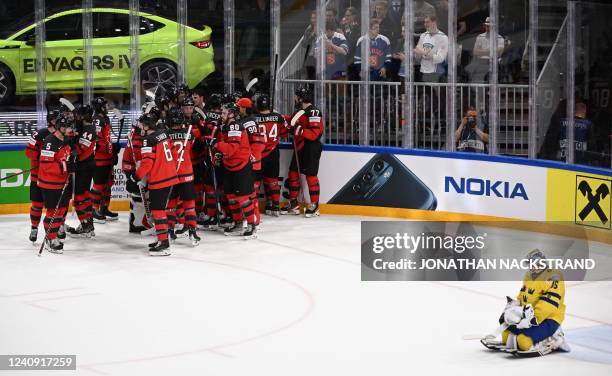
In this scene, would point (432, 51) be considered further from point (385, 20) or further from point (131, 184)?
point (131, 184)

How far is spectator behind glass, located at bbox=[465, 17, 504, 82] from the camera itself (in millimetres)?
12875

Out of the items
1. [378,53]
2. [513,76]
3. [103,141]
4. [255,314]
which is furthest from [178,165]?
[513,76]

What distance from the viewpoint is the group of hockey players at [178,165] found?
34.7 ft

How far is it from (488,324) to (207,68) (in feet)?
21.4

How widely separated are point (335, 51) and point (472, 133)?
6.35ft

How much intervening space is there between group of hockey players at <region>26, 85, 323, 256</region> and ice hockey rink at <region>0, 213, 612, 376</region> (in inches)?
14.6

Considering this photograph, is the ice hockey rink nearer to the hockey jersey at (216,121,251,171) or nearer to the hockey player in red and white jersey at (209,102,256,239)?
the hockey player in red and white jersey at (209,102,256,239)

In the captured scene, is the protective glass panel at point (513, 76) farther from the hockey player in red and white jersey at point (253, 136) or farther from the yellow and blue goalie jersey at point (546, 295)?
the yellow and blue goalie jersey at point (546, 295)

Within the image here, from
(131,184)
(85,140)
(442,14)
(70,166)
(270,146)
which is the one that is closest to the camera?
(70,166)

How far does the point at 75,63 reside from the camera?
13.6 metres

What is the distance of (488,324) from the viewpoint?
826 cm

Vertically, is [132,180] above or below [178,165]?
below

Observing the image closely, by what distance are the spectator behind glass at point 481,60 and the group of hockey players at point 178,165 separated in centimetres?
176

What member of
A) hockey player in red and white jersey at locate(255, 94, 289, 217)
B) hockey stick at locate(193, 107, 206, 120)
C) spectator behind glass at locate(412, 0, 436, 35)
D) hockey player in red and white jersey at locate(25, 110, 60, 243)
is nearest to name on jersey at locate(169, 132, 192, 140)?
hockey player in red and white jersey at locate(25, 110, 60, 243)
